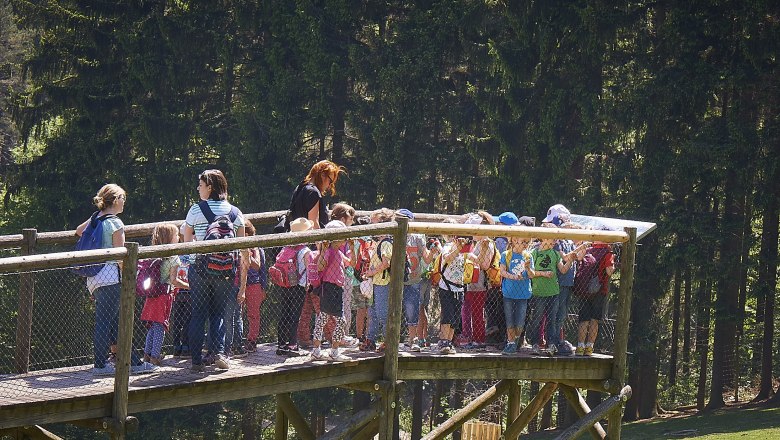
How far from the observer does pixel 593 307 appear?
11.4 m

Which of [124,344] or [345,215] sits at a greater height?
[345,215]

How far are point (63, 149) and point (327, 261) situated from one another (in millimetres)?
25209

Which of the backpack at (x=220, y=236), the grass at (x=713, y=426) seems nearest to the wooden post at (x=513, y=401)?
the backpack at (x=220, y=236)

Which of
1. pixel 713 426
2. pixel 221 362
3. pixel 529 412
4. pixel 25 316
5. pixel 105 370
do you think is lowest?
pixel 713 426

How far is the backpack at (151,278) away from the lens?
999 centimetres

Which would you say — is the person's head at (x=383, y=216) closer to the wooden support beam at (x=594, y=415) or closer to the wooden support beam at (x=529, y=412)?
the wooden support beam at (x=594, y=415)

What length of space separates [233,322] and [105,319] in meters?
1.12

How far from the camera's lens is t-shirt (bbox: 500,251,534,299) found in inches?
430

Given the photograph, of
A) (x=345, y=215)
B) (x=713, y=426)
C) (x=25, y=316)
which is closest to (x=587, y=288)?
(x=345, y=215)

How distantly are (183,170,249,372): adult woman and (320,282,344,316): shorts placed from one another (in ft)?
2.47

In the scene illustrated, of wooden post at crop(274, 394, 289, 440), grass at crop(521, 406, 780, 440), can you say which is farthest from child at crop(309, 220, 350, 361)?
grass at crop(521, 406, 780, 440)

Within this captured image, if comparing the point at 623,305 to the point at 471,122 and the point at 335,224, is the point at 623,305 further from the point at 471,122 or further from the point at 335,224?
the point at 471,122

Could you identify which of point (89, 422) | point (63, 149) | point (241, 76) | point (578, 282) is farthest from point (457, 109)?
point (89, 422)

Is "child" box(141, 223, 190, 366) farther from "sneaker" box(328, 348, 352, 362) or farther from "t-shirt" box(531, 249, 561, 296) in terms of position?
"t-shirt" box(531, 249, 561, 296)
